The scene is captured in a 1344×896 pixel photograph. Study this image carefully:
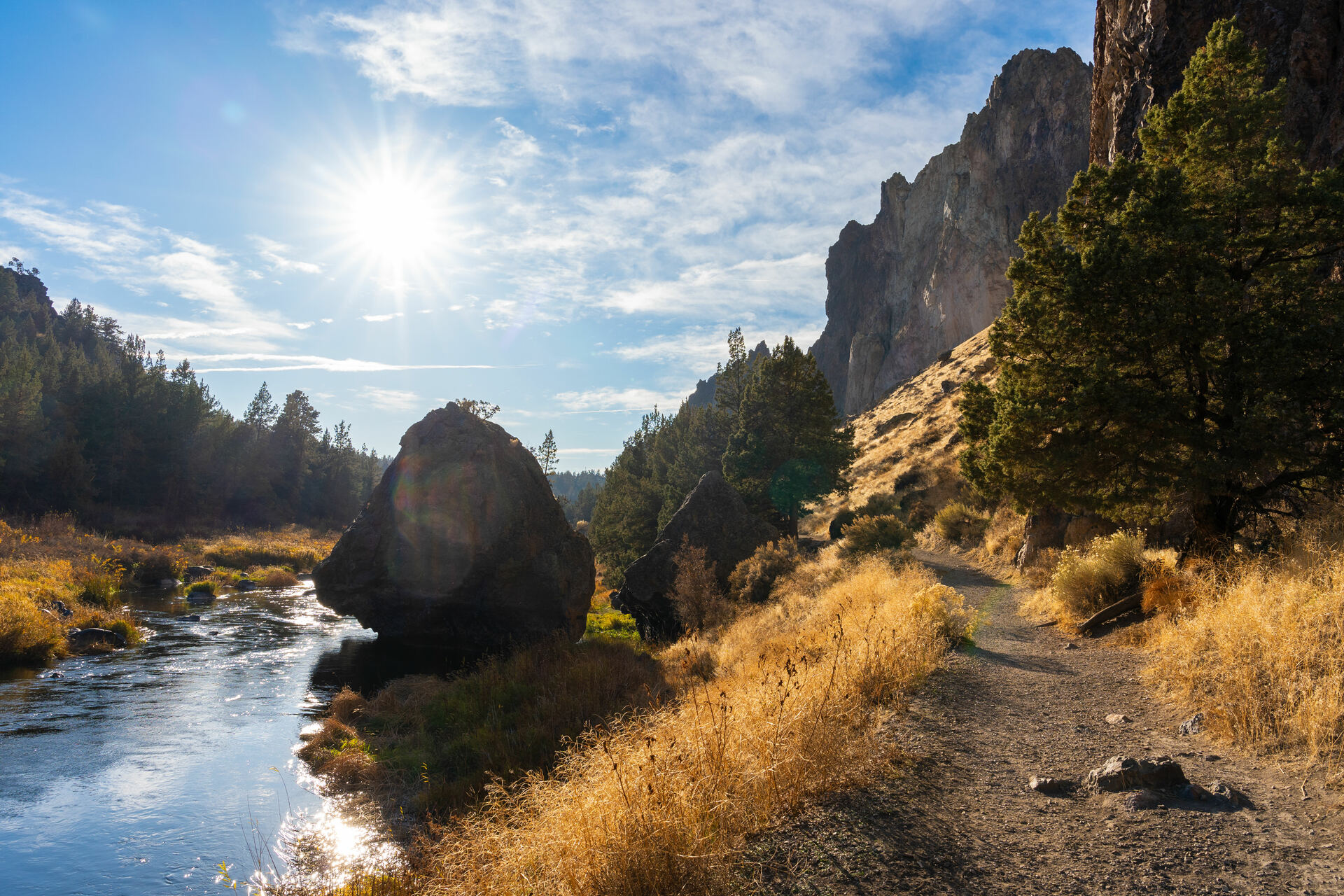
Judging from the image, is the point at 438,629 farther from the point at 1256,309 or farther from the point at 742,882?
the point at 1256,309

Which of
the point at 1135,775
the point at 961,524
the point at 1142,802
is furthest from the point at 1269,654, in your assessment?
the point at 961,524

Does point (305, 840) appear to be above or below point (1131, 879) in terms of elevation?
below

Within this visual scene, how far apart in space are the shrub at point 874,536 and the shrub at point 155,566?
105ft

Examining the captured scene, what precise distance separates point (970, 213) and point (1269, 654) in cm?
9679

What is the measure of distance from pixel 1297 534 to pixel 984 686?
14.9ft

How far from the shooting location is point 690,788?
14.4 feet

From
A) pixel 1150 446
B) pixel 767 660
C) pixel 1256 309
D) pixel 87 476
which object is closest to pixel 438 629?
pixel 767 660

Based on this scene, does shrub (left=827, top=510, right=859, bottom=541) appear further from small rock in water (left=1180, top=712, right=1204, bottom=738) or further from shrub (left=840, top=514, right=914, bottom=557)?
small rock in water (left=1180, top=712, right=1204, bottom=738)

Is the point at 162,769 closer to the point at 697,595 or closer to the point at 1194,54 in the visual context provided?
the point at 697,595

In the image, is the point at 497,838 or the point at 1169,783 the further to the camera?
the point at 497,838

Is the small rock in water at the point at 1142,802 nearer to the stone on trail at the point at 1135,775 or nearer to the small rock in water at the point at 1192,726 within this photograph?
the stone on trail at the point at 1135,775

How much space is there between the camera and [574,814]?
14.4ft

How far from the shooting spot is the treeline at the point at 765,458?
31891 millimetres

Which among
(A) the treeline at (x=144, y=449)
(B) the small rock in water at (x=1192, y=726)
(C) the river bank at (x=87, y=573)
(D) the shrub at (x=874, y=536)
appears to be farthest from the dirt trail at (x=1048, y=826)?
(A) the treeline at (x=144, y=449)
